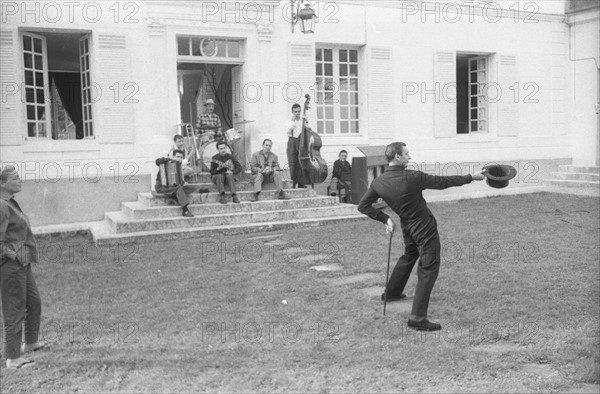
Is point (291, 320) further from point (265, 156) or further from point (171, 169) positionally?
point (265, 156)

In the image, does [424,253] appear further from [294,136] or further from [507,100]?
[507,100]

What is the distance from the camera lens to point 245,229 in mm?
11109

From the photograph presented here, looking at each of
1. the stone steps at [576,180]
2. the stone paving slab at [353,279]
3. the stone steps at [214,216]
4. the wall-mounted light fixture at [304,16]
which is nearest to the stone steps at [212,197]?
the stone steps at [214,216]

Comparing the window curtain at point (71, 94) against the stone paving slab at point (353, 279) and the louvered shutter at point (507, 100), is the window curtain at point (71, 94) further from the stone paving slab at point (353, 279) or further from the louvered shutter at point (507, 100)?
the louvered shutter at point (507, 100)

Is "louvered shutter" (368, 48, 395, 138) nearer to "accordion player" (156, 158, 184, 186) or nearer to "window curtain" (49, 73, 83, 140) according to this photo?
"accordion player" (156, 158, 184, 186)

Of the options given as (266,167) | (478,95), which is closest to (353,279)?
(266,167)

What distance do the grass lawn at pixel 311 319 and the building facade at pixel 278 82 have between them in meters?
2.67

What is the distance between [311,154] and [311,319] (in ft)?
20.0

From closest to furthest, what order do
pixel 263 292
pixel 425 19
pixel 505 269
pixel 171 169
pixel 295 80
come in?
1. pixel 263 292
2. pixel 505 269
3. pixel 171 169
4. pixel 295 80
5. pixel 425 19

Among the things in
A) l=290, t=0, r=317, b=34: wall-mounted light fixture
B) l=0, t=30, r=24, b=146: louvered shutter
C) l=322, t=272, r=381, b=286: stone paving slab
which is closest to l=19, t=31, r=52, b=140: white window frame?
l=0, t=30, r=24, b=146: louvered shutter

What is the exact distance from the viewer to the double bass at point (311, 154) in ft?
38.2

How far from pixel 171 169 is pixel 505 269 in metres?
5.73

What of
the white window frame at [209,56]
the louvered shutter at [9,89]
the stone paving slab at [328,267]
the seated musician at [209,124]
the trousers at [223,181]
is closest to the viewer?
the stone paving slab at [328,267]

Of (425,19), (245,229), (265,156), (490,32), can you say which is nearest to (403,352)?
(245,229)
